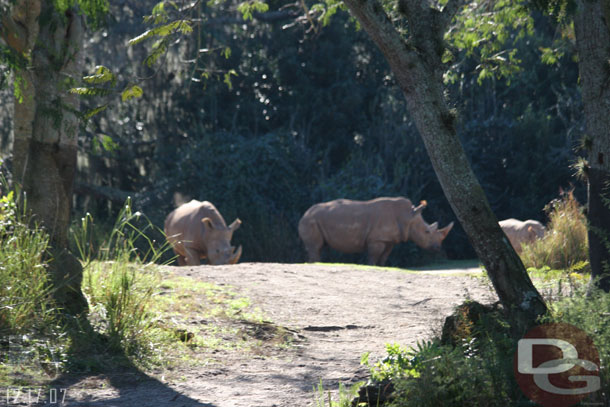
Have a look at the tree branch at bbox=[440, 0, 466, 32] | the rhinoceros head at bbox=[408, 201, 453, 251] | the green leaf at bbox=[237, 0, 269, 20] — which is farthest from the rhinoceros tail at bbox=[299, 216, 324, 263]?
the tree branch at bbox=[440, 0, 466, 32]

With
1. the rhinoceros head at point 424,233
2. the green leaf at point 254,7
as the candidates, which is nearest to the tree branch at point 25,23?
the green leaf at point 254,7

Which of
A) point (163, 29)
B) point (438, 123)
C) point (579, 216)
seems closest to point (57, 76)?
point (163, 29)

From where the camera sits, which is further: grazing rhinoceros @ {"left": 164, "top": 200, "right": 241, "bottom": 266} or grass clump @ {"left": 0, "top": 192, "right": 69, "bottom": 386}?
grazing rhinoceros @ {"left": 164, "top": 200, "right": 241, "bottom": 266}

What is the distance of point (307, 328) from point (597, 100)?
3.23 m

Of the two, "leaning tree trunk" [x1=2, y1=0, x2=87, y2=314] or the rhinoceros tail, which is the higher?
"leaning tree trunk" [x1=2, y1=0, x2=87, y2=314]

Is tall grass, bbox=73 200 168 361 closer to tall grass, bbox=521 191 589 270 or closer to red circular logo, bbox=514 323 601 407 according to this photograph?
red circular logo, bbox=514 323 601 407

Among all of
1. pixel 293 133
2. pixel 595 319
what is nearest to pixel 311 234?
pixel 293 133

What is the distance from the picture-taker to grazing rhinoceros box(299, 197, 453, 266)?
583 inches

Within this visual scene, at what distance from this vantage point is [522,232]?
12367 mm

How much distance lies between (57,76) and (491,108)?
15.3 metres

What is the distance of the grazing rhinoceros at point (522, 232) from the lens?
12.1 meters

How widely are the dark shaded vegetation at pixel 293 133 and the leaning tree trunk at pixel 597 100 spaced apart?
1092cm

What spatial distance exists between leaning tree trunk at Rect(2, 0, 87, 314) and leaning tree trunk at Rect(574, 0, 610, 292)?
14.2ft

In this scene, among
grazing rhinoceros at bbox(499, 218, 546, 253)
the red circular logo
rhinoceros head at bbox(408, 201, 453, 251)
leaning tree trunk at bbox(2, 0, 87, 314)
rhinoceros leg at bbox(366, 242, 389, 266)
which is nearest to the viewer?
the red circular logo
